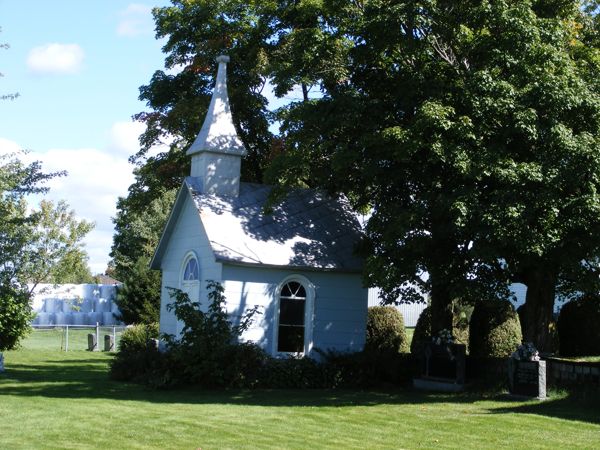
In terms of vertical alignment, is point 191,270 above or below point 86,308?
above

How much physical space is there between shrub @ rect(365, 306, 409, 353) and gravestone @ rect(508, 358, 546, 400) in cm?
592

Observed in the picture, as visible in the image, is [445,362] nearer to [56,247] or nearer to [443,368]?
[443,368]

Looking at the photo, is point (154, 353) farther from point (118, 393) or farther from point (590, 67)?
point (590, 67)

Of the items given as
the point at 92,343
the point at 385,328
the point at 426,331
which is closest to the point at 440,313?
the point at 426,331

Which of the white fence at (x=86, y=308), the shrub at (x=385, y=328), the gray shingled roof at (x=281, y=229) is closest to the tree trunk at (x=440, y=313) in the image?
the gray shingled roof at (x=281, y=229)

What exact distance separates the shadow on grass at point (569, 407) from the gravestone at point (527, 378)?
0.31m

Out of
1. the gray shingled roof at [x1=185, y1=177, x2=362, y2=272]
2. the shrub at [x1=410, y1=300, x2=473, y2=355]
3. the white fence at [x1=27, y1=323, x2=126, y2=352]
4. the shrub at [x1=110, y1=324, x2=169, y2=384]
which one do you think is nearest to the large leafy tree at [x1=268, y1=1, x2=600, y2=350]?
the gray shingled roof at [x1=185, y1=177, x2=362, y2=272]

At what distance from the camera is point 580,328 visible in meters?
23.9

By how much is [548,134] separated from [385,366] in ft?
24.6

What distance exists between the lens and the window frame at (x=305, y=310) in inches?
827

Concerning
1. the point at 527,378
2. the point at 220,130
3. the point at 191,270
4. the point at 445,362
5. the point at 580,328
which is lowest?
the point at 527,378

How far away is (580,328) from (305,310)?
8.38m

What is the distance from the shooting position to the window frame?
21.0 m

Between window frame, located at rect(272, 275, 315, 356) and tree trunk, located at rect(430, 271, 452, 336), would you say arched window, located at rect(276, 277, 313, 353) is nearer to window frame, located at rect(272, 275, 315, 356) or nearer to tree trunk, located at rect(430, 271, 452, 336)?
window frame, located at rect(272, 275, 315, 356)
